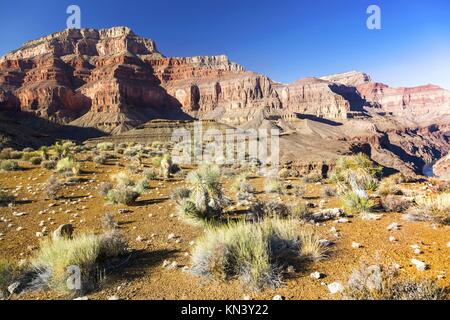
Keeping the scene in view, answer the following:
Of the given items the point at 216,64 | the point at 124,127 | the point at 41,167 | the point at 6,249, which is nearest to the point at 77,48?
the point at 216,64

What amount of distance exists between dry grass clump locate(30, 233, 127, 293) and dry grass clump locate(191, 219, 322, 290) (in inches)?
64.5

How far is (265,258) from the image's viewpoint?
178 inches

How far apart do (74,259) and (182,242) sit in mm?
2202

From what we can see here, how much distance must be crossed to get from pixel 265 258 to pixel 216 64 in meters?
199

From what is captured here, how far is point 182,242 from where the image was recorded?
6434 millimetres

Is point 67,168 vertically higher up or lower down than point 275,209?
higher up

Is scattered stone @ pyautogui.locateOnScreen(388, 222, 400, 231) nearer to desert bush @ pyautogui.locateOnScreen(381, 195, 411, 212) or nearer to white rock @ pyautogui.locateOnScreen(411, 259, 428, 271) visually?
desert bush @ pyautogui.locateOnScreen(381, 195, 411, 212)

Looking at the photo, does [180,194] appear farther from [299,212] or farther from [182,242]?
[299,212]

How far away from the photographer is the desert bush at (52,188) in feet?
36.5

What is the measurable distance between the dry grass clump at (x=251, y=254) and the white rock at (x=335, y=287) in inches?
26.1

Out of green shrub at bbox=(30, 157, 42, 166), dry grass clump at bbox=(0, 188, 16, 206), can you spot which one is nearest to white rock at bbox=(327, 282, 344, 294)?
dry grass clump at bbox=(0, 188, 16, 206)

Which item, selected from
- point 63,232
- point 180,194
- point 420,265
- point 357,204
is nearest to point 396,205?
point 357,204
